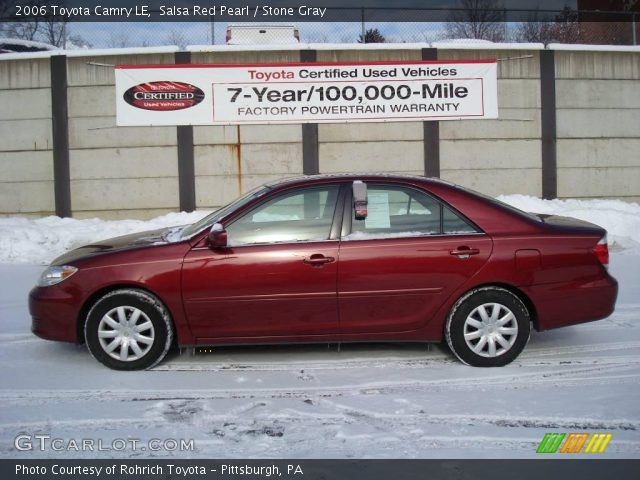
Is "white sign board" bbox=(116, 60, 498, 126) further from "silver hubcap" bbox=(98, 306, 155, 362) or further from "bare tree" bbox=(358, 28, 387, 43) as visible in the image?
"silver hubcap" bbox=(98, 306, 155, 362)

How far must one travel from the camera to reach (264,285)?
189 inches

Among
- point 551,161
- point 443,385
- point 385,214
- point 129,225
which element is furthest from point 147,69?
point 443,385

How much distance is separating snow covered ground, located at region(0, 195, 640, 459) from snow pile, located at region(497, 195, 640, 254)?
5.30m

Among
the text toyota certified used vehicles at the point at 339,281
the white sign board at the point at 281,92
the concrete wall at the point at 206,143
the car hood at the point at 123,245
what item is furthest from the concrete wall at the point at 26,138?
the text toyota certified used vehicles at the point at 339,281

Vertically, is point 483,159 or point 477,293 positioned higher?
point 483,159

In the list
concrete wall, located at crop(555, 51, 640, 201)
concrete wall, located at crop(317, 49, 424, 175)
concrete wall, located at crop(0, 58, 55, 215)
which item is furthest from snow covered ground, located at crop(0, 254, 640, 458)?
concrete wall, located at crop(555, 51, 640, 201)

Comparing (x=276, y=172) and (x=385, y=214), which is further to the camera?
(x=276, y=172)

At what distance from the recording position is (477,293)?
4914 millimetres

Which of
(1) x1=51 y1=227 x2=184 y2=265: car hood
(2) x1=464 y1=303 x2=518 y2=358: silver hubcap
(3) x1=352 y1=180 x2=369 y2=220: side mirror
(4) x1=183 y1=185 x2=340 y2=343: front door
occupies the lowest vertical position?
(2) x1=464 y1=303 x2=518 y2=358: silver hubcap

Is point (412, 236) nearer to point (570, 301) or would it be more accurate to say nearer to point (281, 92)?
point (570, 301)

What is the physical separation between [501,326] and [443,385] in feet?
2.28

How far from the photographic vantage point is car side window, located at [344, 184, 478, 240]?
4.96 metres

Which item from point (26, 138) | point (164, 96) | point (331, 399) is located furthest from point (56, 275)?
point (26, 138)

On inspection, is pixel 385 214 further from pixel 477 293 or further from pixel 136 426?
pixel 136 426
